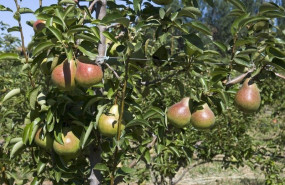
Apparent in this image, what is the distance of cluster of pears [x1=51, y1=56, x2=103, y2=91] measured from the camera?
44.6 inches

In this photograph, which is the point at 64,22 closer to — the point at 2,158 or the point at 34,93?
the point at 34,93

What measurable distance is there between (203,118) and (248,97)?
180 mm

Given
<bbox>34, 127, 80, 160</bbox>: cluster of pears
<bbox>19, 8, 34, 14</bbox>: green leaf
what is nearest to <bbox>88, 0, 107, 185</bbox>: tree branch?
<bbox>34, 127, 80, 160</bbox>: cluster of pears

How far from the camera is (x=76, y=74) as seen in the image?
1156mm

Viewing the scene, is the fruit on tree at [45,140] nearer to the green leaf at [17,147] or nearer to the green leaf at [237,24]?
the green leaf at [17,147]

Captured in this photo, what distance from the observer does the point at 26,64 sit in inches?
51.7

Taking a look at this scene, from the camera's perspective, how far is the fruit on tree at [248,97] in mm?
1268

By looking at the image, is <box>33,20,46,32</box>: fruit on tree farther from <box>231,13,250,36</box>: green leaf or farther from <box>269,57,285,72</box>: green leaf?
<box>269,57,285,72</box>: green leaf

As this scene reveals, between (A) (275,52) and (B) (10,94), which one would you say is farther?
(B) (10,94)

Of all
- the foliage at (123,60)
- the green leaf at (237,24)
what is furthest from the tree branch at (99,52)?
the green leaf at (237,24)

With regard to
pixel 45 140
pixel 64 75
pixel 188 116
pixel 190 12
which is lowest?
pixel 45 140

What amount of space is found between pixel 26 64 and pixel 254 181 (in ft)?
15.8

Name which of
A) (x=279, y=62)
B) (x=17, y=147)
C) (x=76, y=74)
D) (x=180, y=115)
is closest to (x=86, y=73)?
(x=76, y=74)

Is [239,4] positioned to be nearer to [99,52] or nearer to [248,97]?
[248,97]
